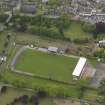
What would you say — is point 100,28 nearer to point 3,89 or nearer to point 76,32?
point 76,32

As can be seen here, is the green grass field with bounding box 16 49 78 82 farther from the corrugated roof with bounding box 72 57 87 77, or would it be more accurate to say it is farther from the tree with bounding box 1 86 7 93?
the tree with bounding box 1 86 7 93

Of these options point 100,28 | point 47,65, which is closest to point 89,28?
point 100,28

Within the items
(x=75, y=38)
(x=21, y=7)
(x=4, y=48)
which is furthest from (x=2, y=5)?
(x=75, y=38)

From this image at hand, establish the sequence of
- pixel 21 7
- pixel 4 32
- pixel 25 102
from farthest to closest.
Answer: pixel 21 7
pixel 4 32
pixel 25 102

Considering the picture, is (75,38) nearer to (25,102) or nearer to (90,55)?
(90,55)

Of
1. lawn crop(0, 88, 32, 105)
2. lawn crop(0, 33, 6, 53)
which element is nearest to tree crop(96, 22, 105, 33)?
lawn crop(0, 33, 6, 53)
